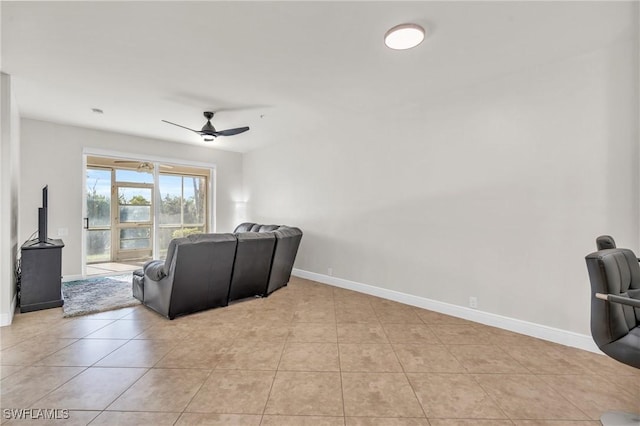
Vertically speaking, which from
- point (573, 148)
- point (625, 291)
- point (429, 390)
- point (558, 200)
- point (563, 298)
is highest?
point (573, 148)

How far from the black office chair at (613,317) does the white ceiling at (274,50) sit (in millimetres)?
1897

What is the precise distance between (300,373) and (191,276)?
1.78 m

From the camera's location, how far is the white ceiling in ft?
6.97

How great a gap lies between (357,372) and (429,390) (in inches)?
21.5

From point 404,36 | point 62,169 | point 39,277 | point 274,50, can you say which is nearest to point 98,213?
point 62,169

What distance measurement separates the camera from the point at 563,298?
277 cm

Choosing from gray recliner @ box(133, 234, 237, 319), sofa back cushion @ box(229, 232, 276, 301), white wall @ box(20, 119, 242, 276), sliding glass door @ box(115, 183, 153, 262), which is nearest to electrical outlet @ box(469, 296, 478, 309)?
sofa back cushion @ box(229, 232, 276, 301)

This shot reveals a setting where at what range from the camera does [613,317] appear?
63.7 inches

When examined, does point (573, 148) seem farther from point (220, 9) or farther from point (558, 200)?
point (220, 9)

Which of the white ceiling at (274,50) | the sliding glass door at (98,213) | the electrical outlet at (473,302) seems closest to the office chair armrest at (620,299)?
the electrical outlet at (473,302)

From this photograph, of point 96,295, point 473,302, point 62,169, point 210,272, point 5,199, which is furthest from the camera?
point 62,169

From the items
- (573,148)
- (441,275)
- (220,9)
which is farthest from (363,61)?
(441,275)

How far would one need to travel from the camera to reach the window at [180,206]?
6.73 meters

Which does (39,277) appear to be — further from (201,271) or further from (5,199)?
(201,271)
